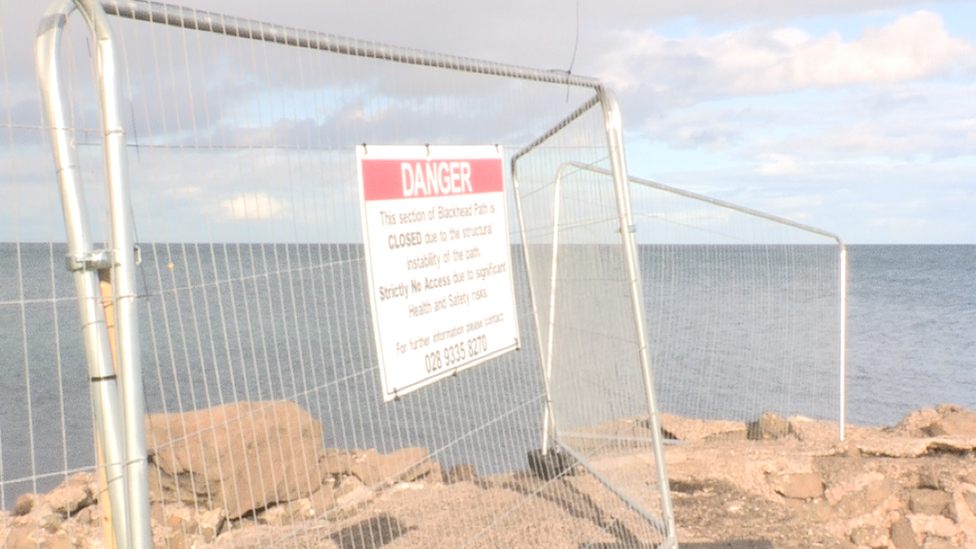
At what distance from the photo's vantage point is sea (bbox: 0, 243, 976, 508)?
9.92 ft

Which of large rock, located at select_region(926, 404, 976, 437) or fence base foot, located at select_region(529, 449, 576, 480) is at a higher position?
fence base foot, located at select_region(529, 449, 576, 480)

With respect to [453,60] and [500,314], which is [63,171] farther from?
[500,314]

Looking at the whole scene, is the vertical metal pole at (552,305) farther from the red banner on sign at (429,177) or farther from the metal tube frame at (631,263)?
the red banner on sign at (429,177)

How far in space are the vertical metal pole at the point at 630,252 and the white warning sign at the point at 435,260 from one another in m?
1.12

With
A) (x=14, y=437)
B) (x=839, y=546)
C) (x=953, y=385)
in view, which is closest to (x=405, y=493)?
(x=839, y=546)

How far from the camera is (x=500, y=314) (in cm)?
456

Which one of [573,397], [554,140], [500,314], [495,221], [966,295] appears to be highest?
[554,140]

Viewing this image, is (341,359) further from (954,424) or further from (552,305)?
(954,424)

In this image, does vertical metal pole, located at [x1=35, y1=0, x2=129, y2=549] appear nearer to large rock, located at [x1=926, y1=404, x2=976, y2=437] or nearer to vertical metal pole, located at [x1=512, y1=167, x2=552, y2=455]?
vertical metal pole, located at [x1=512, y1=167, x2=552, y2=455]

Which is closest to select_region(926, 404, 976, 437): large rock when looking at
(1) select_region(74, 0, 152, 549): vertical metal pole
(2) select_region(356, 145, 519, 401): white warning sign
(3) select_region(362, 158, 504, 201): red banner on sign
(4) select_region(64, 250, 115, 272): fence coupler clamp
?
(2) select_region(356, 145, 519, 401): white warning sign

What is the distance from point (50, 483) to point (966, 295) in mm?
55489

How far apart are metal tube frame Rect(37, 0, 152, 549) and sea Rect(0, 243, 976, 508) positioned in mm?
96

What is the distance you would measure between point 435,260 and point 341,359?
2.23ft

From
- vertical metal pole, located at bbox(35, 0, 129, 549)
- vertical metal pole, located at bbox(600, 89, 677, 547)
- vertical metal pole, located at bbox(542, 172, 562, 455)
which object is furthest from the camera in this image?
vertical metal pole, located at bbox(542, 172, 562, 455)
